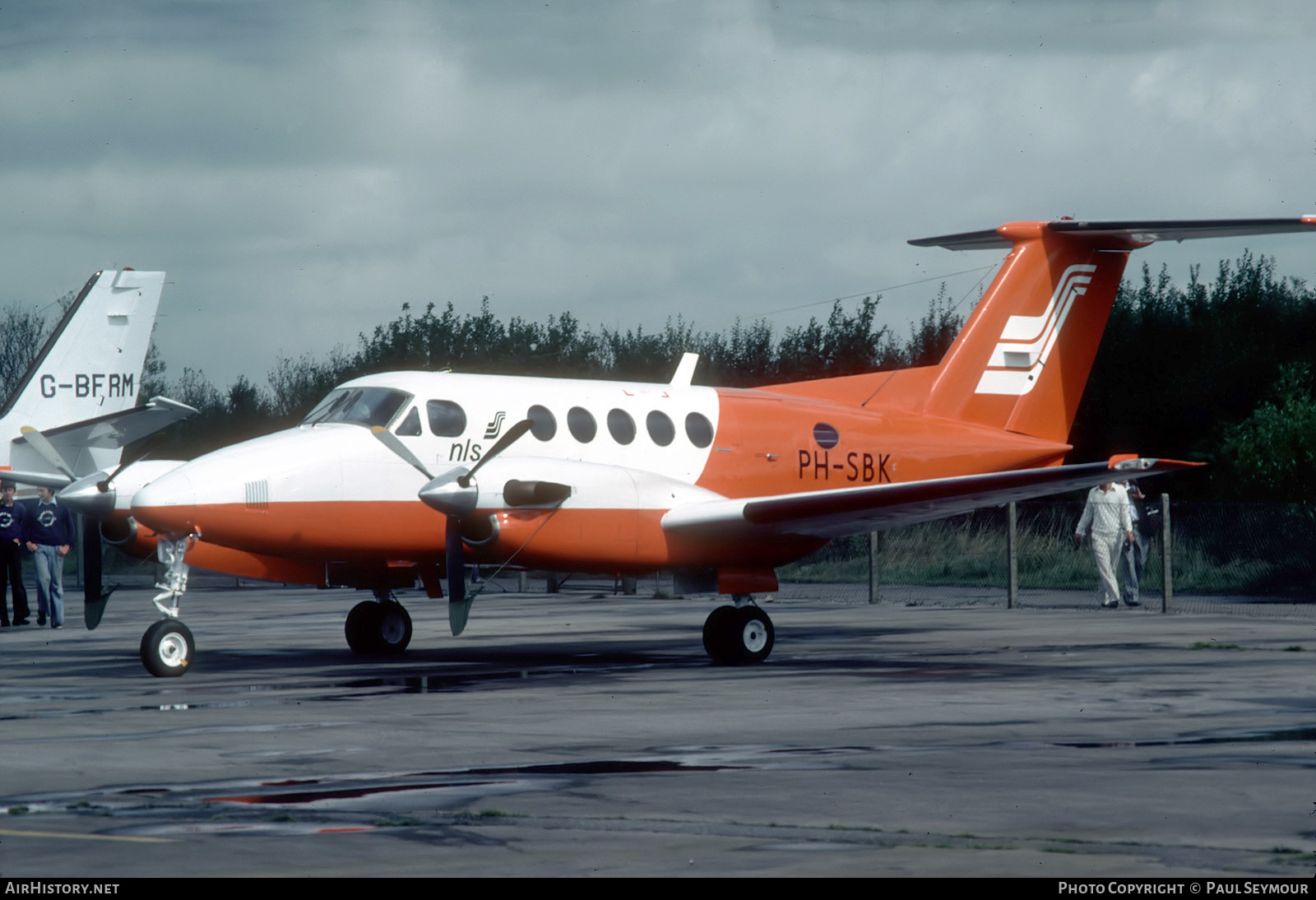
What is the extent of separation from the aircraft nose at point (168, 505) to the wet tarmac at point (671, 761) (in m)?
1.44

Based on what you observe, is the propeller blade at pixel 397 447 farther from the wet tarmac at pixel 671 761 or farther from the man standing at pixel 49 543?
A: the man standing at pixel 49 543

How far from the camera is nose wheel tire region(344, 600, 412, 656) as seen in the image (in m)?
17.4

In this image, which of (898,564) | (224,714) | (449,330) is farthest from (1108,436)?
(224,714)

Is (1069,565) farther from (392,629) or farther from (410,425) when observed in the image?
(410,425)

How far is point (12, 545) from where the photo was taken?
22.5 meters

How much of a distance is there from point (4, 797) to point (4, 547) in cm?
1601

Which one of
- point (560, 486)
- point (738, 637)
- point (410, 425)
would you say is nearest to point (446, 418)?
point (410, 425)

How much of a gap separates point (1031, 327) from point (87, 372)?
18.4 metres

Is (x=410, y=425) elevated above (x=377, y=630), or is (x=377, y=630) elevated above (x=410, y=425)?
(x=410, y=425)

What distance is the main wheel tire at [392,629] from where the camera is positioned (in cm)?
1745

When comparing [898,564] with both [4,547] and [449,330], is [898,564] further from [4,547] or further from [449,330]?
[449,330]

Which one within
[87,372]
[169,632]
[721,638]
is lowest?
[721,638]

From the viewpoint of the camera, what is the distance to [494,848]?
6266mm

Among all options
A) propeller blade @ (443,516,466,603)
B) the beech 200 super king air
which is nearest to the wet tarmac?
propeller blade @ (443,516,466,603)
